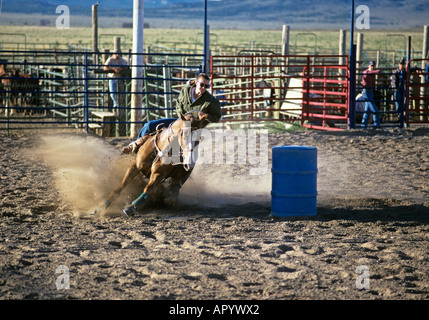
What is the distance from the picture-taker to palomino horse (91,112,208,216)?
604 cm

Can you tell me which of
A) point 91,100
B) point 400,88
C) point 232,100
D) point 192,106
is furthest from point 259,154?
point 91,100

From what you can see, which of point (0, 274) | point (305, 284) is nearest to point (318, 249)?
point (305, 284)

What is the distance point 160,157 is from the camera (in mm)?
6246

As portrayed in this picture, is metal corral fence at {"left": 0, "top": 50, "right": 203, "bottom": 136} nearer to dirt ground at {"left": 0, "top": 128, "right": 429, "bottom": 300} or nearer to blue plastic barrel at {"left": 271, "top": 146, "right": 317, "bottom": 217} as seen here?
dirt ground at {"left": 0, "top": 128, "right": 429, "bottom": 300}

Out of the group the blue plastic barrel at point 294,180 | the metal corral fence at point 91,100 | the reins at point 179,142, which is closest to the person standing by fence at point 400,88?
the metal corral fence at point 91,100

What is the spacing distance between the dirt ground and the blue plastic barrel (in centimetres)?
14

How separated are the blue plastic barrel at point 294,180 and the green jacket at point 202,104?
776mm

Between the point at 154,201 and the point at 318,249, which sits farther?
the point at 154,201

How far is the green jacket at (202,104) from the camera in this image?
6066 millimetres

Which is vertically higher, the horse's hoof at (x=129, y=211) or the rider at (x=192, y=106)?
the rider at (x=192, y=106)

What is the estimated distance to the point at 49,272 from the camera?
14.8ft

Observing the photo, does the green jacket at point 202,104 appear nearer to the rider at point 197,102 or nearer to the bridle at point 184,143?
the rider at point 197,102

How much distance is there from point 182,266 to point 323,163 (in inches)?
206
